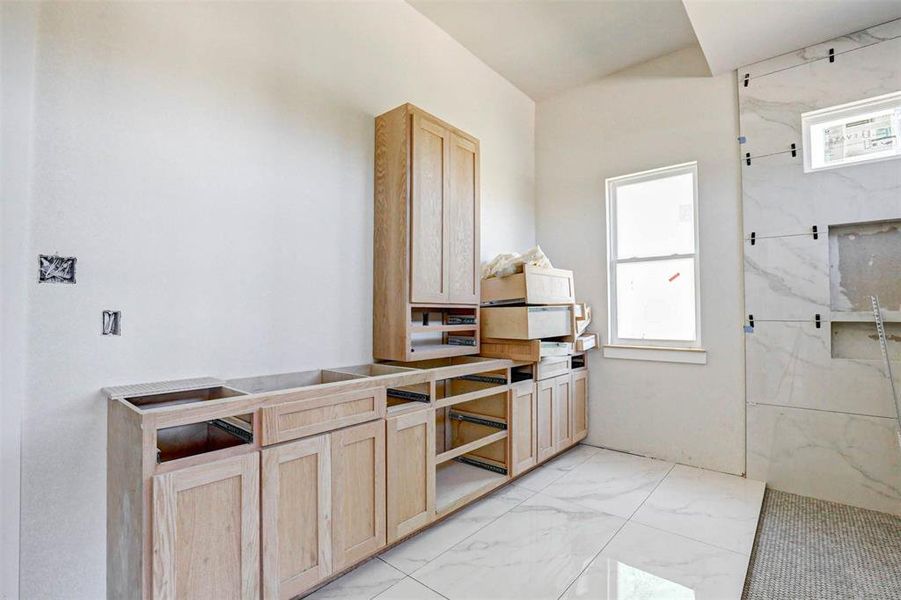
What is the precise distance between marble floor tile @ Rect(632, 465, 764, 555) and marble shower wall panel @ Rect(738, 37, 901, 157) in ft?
7.90

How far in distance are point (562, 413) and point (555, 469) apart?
0.44m

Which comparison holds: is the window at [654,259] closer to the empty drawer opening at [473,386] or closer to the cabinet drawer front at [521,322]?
the cabinet drawer front at [521,322]

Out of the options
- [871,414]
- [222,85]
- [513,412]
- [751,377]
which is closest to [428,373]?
[513,412]

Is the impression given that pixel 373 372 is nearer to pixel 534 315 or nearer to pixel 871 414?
pixel 534 315

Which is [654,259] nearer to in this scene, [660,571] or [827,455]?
[827,455]

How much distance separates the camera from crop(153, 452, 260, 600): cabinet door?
1361mm

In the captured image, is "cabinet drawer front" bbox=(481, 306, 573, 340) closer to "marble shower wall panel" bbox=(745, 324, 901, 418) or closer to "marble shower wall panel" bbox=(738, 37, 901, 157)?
"marble shower wall panel" bbox=(745, 324, 901, 418)

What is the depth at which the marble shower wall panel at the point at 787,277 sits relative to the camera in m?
2.85

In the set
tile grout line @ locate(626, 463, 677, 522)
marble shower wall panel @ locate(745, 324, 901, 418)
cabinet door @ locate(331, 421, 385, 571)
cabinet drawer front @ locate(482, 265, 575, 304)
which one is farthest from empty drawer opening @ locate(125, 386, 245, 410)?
marble shower wall panel @ locate(745, 324, 901, 418)

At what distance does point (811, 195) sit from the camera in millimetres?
2879

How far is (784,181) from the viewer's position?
298cm

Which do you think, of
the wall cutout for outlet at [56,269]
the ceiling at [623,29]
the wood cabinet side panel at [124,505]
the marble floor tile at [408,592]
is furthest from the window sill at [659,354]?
the wall cutout for outlet at [56,269]

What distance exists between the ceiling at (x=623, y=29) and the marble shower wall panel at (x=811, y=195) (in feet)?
1.96

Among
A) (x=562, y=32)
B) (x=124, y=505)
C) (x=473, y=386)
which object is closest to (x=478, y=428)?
(x=473, y=386)
